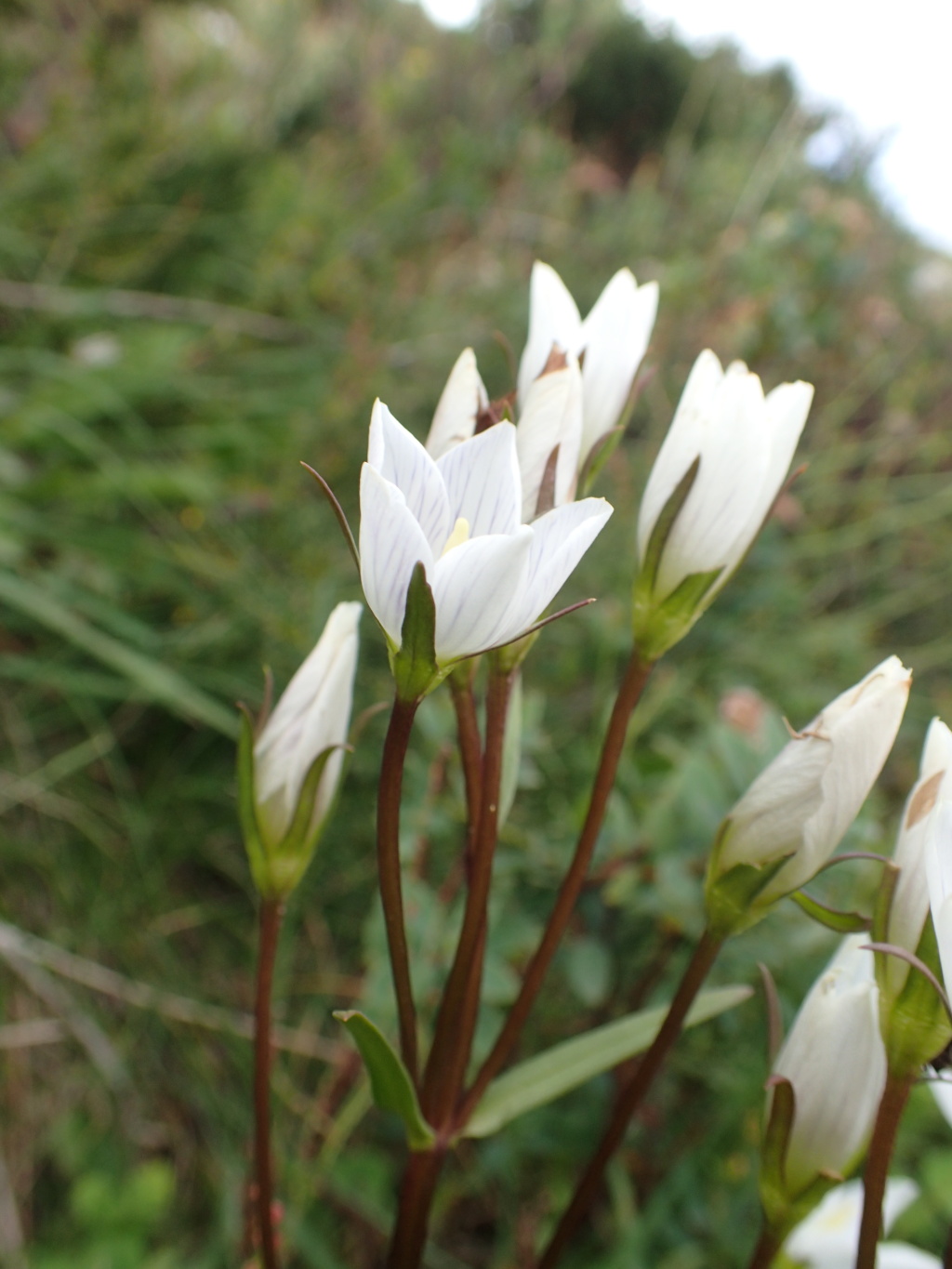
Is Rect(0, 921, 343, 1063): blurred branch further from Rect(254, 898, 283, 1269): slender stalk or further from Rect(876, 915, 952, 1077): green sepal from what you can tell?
Rect(876, 915, 952, 1077): green sepal

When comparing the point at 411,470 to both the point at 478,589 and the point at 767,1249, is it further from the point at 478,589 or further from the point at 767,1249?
the point at 767,1249

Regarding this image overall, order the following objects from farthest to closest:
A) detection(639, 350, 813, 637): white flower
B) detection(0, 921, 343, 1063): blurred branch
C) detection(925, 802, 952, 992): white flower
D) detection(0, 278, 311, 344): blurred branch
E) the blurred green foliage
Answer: detection(0, 278, 311, 344): blurred branch, detection(0, 921, 343, 1063): blurred branch, the blurred green foliage, detection(639, 350, 813, 637): white flower, detection(925, 802, 952, 992): white flower

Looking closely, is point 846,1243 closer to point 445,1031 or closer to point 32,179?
point 445,1031

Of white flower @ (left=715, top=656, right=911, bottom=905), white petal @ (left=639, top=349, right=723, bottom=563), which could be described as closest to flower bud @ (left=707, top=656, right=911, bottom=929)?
white flower @ (left=715, top=656, right=911, bottom=905)

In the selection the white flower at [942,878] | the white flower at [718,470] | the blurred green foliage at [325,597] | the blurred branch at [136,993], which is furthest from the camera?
the blurred branch at [136,993]

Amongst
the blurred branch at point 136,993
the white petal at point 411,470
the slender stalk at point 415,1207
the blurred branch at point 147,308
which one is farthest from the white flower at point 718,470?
the blurred branch at point 147,308

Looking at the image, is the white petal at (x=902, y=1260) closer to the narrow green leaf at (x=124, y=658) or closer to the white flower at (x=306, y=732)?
the white flower at (x=306, y=732)
